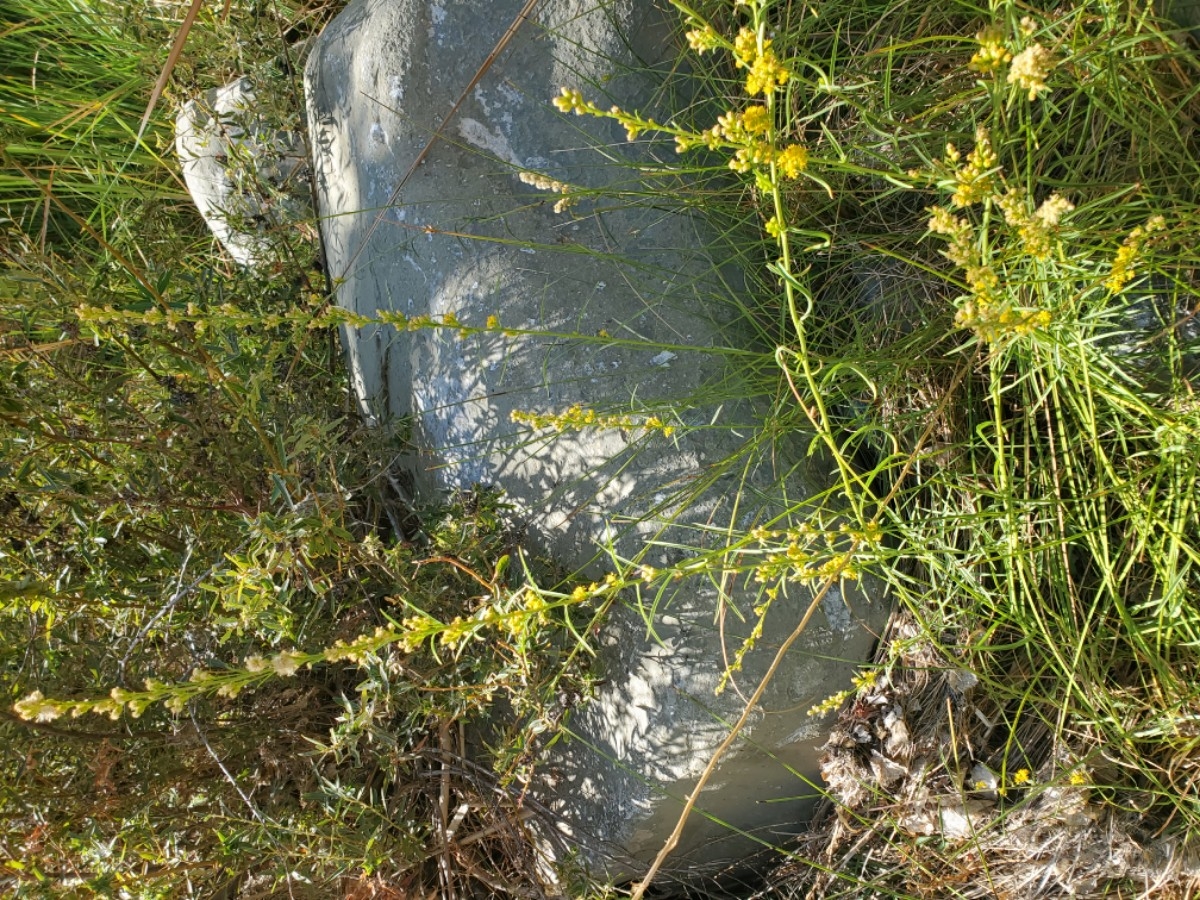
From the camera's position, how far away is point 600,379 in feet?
6.59

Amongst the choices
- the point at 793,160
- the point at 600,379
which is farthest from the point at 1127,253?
the point at 600,379

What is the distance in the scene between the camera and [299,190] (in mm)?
2549

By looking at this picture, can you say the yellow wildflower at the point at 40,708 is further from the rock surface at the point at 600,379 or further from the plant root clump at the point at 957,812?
the plant root clump at the point at 957,812

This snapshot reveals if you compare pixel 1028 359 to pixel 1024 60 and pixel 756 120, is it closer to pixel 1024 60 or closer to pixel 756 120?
pixel 1024 60

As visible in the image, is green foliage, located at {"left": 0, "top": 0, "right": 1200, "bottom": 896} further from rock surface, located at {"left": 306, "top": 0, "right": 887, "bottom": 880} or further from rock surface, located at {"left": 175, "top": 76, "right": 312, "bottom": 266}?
rock surface, located at {"left": 175, "top": 76, "right": 312, "bottom": 266}

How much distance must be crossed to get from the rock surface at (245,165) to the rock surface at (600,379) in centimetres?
38

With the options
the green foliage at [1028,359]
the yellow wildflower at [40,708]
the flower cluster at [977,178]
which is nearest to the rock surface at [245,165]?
the green foliage at [1028,359]

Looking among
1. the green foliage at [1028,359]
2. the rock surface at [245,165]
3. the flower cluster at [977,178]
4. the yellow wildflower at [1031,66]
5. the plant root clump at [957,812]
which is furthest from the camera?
the rock surface at [245,165]

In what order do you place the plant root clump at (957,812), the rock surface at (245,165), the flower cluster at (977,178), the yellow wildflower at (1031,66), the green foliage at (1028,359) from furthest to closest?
the rock surface at (245,165)
the plant root clump at (957,812)
the green foliage at (1028,359)
the flower cluster at (977,178)
the yellow wildflower at (1031,66)

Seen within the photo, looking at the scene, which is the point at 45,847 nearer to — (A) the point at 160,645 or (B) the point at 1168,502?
(A) the point at 160,645

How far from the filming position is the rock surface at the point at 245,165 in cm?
246

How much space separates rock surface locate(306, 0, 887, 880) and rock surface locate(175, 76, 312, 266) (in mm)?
Answer: 375

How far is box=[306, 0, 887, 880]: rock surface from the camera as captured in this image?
6.44ft

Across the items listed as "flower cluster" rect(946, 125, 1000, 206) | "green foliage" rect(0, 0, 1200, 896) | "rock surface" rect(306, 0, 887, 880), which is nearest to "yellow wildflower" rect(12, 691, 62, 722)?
"green foliage" rect(0, 0, 1200, 896)
